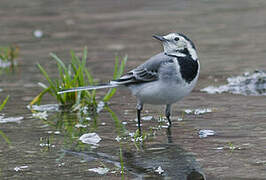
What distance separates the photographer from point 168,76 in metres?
6.61

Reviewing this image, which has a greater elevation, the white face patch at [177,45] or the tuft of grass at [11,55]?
the white face patch at [177,45]

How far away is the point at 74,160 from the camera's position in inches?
231

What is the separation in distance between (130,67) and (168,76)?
3.61 meters

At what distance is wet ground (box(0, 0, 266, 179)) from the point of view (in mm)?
5758

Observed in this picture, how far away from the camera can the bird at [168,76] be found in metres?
6.61

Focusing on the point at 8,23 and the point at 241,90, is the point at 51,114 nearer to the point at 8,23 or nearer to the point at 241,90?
the point at 241,90

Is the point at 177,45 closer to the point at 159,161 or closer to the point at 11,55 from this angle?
the point at 159,161

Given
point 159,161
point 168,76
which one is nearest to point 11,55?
point 168,76

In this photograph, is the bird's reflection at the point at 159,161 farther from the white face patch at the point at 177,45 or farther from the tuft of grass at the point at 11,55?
the tuft of grass at the point at 11,55

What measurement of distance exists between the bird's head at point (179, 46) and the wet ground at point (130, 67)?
2.69ft

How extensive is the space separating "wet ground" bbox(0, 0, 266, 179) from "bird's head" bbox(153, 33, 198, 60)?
0.82 meters

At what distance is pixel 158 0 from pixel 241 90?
9565 millimetres

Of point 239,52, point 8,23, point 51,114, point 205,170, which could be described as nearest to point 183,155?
point 205,170

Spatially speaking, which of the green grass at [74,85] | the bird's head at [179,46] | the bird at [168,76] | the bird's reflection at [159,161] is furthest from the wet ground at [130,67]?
the bird's head at [179,46]
